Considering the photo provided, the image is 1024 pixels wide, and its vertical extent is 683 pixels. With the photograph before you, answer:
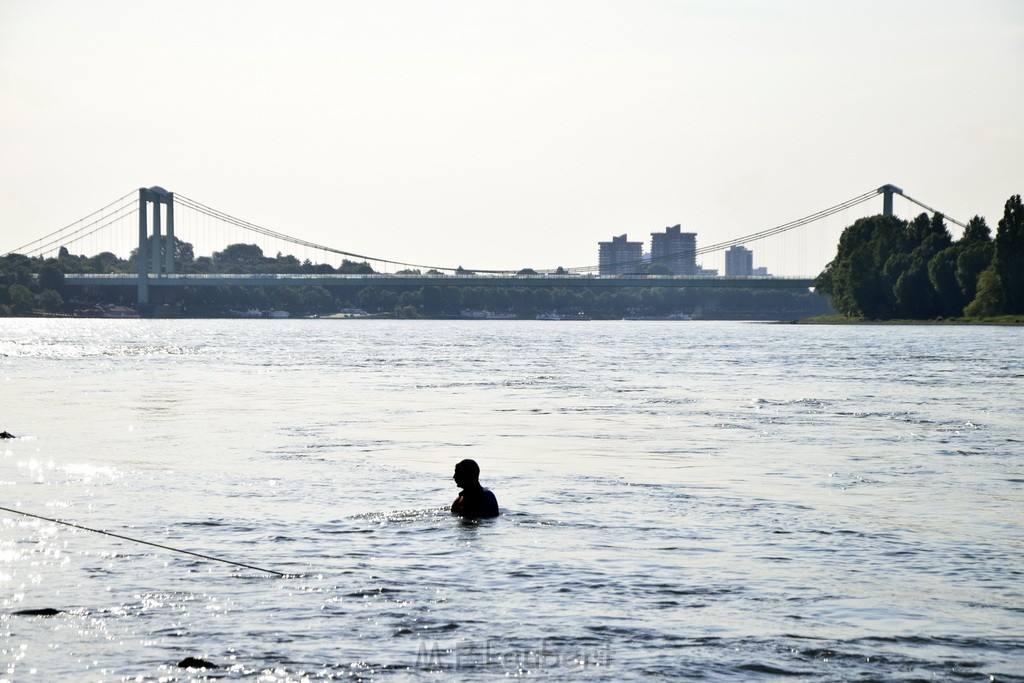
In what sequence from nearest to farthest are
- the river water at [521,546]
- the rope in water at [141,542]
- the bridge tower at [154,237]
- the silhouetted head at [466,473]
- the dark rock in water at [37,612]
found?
the river water at [521,546], the dark rock in water at [37,612], the rope in water at [141,542], the silhouetted head at [466,473], the bridge tower at [154,237]

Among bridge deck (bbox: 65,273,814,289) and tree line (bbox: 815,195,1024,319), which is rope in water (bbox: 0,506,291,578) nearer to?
tree line (bbox: 815,195,1024,319)

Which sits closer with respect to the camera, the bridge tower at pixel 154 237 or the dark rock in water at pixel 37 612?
the dark rock in water at pixel 37 612

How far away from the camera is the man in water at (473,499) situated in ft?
39.4

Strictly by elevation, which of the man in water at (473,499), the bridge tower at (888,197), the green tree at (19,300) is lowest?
the man in water at (473,499)

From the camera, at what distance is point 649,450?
18.7 meters

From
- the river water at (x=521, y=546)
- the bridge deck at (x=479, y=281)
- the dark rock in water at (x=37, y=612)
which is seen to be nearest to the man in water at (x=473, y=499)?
the river water at (x=521, y=546)

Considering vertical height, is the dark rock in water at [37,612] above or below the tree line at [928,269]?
below

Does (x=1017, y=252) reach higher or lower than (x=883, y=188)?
lower

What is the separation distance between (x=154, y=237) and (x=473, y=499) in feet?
413

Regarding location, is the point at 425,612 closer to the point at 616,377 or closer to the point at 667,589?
the point at 667,589

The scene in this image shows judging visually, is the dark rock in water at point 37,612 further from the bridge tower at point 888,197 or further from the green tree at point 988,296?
the bridge tower at point 888,197

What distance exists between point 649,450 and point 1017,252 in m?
77.4

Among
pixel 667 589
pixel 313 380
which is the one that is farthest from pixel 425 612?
pixel 313 380

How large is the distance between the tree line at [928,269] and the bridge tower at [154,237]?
63084 mm
